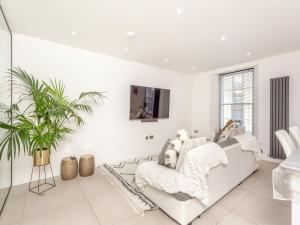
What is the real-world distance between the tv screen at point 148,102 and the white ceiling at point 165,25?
96 centimetres

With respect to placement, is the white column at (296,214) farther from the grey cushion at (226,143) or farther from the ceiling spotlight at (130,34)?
the ceiling spotlight at (130,34)

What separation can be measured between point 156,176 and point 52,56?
9.51ft

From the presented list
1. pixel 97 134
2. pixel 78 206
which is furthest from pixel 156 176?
pixel 97 134

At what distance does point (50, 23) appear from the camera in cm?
237

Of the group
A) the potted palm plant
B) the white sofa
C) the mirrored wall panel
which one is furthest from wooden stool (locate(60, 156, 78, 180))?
the white sofa

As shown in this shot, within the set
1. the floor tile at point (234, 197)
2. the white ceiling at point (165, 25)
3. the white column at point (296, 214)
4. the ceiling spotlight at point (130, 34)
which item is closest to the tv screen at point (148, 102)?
the white ceiling at point (165, 25)

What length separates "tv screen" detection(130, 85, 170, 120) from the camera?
12.9ft

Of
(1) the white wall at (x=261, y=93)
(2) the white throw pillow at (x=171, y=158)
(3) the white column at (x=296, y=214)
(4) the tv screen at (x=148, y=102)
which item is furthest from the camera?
(4) the tv screen at (x=148, y=102)

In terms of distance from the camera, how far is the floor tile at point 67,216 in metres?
1.76

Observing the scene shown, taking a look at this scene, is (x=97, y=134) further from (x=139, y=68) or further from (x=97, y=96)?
(x=139, y=68)

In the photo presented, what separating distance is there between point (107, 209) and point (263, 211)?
2006 millimetres

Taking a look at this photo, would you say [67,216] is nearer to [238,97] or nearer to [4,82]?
[4,82]

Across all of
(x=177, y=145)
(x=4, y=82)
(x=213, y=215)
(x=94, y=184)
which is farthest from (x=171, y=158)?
(x=4, y=82)

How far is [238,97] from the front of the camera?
15.4 feet
